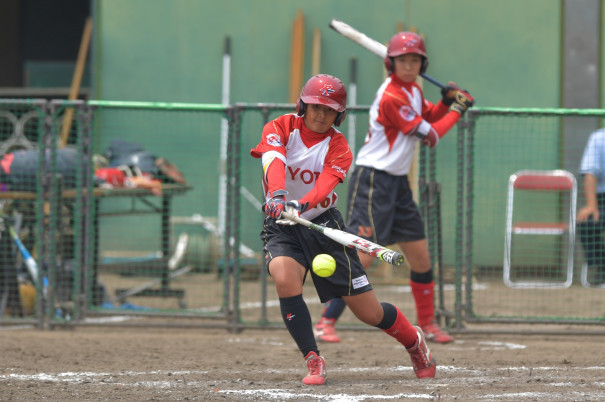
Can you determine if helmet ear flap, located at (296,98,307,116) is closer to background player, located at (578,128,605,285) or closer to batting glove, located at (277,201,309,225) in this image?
batting glove, located at (277,201,309,225)

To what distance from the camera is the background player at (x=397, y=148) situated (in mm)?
6984

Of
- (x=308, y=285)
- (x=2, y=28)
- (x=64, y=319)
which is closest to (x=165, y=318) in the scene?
(x=64, y=319)

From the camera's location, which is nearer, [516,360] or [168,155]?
[516,360]

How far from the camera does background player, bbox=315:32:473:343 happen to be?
6984 millimetres

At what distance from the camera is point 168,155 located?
38.9 ft

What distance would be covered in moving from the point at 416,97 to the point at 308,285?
3.09m

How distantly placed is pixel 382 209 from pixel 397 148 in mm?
473

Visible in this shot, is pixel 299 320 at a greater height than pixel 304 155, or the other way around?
pixel 304 155

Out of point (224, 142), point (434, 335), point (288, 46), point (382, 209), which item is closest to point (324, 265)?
point (382, 209)

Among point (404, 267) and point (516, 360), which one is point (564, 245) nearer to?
point (404, 267)

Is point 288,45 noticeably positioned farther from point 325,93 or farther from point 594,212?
point 325,93

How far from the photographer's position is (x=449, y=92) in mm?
7188

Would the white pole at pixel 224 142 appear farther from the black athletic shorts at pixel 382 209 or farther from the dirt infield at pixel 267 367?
the black athletic shorts at pixel 382 209

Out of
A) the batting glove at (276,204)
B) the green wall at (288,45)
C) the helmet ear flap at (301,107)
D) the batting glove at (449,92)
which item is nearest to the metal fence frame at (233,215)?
the batting glove at (449,92)
